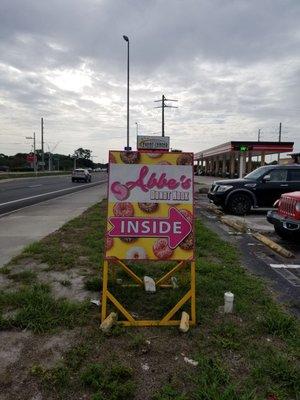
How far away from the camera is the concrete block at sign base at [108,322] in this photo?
4154 mm

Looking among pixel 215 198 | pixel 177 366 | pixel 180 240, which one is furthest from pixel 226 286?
pixel 215 198

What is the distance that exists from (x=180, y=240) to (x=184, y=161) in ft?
2.89

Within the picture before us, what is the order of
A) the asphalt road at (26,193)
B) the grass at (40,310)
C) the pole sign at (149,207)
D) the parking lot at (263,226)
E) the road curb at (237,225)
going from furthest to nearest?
the asphalt road at (26,193) → the road curb at (237,225) → the parking lot at (263,226) → the pole sign at (149,207) → the grass at (40,310)

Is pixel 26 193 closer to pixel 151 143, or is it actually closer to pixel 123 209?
pixel 151 143

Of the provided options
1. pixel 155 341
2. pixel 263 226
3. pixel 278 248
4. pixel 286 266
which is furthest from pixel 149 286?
pixel 263 226

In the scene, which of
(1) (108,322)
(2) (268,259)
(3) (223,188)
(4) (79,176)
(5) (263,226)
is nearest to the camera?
(1) (108,322)

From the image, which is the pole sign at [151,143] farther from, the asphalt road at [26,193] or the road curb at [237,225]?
the road curb at [237,225]

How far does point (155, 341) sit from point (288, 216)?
584 centimetres

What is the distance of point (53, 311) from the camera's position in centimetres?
463

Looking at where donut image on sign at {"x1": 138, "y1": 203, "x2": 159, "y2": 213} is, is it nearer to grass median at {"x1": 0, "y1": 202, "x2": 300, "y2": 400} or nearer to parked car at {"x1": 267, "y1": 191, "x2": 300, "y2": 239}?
grass median at {"x1": 0, "y1": 202, "x2": 300, "y2": 400}

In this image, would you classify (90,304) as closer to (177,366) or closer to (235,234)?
(177,366)

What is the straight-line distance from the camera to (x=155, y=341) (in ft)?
13.3

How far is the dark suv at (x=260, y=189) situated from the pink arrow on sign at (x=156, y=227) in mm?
10441

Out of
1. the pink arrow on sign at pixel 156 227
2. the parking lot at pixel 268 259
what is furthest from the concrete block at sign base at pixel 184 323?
the parking lot at pixel 268 259
